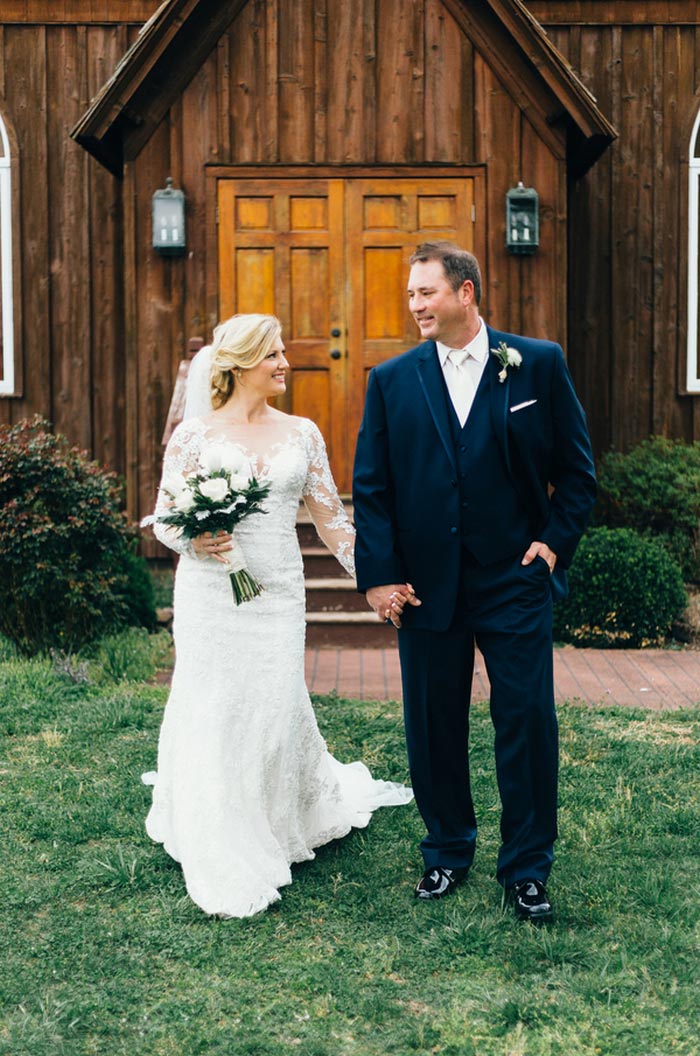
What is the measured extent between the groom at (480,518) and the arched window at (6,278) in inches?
291

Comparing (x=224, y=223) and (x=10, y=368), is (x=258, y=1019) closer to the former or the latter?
(x=224, y=223)

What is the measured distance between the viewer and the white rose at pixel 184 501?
168 inches

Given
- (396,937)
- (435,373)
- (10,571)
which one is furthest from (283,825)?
(10,571)

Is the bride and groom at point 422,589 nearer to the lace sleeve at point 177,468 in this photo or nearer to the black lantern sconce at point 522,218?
the lace sleeve at point 177,468

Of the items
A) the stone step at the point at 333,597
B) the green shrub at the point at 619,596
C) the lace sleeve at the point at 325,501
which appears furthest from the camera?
the stone step at the point at 333,597

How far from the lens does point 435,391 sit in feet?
13.7

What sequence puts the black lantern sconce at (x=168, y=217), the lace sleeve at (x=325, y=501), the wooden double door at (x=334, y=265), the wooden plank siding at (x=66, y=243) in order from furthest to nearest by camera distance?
the wooden plank siding at (x=66, y=243) → the wooden double door at (x=334, y=265) → the black lantern sconce at (x=168, y=217) → the lace sleeve at (x=325, y=501)

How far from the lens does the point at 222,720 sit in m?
4.47

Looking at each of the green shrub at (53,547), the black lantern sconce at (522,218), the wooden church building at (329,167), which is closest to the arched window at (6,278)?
the wooden church building at (329,167)

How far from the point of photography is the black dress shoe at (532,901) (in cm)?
405

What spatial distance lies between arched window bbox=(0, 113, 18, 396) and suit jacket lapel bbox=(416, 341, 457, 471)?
741cm

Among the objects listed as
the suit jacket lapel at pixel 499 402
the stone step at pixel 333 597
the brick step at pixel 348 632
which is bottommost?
the brick step at pixel 348 632

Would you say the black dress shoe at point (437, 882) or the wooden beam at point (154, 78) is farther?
the wooden beam at point (154, 78)

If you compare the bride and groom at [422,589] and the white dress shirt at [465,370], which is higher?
the white dress shirt at [465,370]
